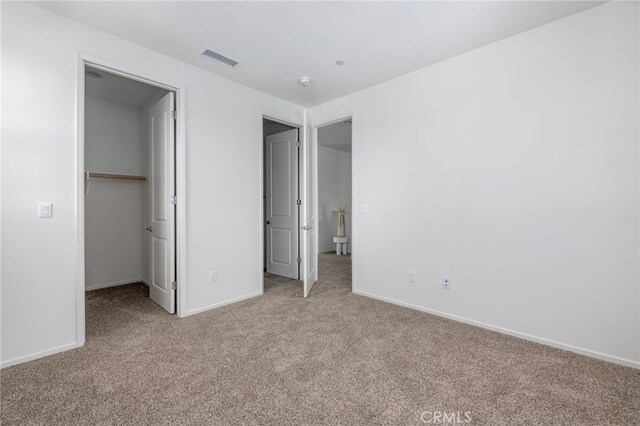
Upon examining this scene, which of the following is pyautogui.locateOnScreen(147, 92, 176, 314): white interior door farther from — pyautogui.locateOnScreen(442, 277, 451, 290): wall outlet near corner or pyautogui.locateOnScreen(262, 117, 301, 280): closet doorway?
pyautogui.locateOnScreen(442, 277, 451, 290): wall outlet near corner

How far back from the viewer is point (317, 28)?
246 centimetres

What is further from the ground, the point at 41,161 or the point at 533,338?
the point at 41,161

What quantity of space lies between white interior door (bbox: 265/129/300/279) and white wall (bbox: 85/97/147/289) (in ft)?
5.95

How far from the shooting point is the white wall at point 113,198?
404 centimetres

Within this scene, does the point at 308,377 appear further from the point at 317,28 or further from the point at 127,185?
the point at 127,185

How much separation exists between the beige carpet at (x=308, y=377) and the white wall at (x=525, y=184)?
0.33 m

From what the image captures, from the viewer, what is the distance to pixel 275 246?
4875mm

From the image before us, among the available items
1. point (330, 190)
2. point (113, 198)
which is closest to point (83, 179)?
point (113, 198)

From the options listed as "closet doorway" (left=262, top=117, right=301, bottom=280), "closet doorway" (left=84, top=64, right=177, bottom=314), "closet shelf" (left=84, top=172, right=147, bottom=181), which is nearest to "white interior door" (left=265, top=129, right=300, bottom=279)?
"closet doorway" (left=262, top=117, right=301, bottom=280)

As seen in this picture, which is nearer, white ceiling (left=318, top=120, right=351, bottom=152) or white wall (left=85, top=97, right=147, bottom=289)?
white wall (left=85, top=97, right=147, bottom=289)

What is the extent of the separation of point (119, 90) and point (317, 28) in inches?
109

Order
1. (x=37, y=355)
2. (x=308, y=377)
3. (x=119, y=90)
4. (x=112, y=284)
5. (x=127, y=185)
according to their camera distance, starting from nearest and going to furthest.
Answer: (x=308, y=377), (x=37, y=355), (x=119, y=90), (x=112, y=284), (x=127, y=185)

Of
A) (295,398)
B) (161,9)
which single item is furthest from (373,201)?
(161,9)

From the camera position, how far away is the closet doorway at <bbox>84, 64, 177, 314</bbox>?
130 inches
